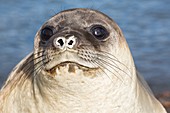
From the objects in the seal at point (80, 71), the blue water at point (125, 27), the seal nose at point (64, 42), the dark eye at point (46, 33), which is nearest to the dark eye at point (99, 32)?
the seal at point (80, 71)

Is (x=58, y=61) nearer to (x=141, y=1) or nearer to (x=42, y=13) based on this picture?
(x=42, y=13)

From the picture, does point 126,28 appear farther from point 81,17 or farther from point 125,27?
point 81,17

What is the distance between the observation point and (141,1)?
14531 millimetres

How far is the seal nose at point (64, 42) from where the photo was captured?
521 cm

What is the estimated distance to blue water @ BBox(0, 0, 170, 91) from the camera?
416 inches

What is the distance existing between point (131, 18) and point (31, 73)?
272 inches

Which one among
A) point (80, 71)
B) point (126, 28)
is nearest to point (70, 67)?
point (80, 71)

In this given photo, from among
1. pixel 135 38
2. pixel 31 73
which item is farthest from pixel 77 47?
pixel 135 38

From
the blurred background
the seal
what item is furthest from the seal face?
the blurred background

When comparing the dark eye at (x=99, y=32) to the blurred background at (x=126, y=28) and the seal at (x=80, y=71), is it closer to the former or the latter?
the seal at (x=80, y=71)

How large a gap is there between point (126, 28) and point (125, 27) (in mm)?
47

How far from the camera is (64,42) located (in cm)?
522

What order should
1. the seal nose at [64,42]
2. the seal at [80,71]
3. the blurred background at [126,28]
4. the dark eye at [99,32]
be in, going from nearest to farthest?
the seal nose at [64,42] < the seal at [80,71] < the dark eye at [99,32] < the blurred background at [126,28]

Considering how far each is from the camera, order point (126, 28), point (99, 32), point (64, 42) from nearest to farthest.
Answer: point (64, 42), point (99, 32), point (126, 28)
